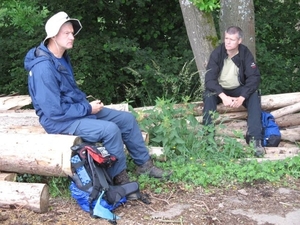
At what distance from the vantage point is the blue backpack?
628cm

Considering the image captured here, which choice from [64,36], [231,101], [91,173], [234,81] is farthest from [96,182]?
[234,81]

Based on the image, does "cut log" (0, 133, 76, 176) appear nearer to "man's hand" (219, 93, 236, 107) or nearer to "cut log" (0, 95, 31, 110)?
"cut log" (0, 95, 31, 110)

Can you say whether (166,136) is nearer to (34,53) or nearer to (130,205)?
(130,205)

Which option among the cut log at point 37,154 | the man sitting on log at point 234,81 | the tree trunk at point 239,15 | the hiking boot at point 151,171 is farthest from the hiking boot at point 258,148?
the cut log at point 37,154

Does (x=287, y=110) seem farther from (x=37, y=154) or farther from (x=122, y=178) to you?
(x=37, y=154)

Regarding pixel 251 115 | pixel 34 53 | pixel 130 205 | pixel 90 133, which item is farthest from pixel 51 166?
pixel 251 115

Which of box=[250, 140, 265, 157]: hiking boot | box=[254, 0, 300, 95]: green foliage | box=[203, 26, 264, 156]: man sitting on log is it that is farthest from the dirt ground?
box=[254, 0, 300, 95]: green foliage

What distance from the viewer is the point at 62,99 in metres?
4.91

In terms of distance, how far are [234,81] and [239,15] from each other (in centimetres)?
122

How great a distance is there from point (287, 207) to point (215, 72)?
2.27m

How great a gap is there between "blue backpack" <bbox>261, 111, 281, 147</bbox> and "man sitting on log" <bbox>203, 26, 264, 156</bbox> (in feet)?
0.64

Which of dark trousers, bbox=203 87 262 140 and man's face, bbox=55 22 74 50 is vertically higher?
man's face, bbox=55 22 74 50

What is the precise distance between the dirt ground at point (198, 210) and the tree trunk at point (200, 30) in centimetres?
253

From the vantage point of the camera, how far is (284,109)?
6.77 m
